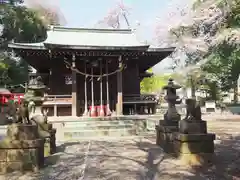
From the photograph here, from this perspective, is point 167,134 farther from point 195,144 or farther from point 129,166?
point 129,166

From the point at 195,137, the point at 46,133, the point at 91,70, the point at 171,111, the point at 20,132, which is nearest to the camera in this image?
the point at 20,132

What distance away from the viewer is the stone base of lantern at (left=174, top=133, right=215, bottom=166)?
5.88 metres

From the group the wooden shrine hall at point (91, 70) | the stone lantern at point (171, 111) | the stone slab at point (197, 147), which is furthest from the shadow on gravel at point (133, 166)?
the wooden shrine hall at point (91, 70)

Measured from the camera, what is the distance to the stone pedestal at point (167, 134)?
7.04 metres

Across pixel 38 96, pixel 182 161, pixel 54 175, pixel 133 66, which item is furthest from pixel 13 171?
pixel 133 66

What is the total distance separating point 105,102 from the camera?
16453mm

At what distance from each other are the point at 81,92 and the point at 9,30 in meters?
18.0

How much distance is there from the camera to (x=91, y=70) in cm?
1622

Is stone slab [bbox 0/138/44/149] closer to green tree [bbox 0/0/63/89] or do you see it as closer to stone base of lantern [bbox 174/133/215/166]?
stone base of lantern [bbox 174/133/215/166]

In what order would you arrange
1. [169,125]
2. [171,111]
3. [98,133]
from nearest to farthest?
1. [169,125]
2. [171,111]
3. [98,133]

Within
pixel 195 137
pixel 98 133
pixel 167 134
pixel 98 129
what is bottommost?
pixel 98 133

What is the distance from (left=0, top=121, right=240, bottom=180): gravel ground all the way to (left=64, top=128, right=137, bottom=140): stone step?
307 centimetres

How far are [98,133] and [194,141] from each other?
6.30 metres

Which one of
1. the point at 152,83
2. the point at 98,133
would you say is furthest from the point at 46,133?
the point at 152,83
